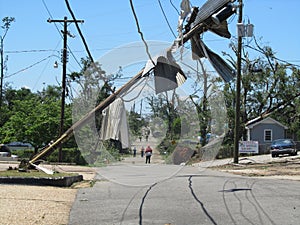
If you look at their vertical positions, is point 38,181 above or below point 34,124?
below

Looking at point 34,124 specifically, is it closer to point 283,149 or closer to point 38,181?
point 283,149

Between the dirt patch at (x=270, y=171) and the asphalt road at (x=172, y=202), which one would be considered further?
the dirt patch at (x=270, y=171)

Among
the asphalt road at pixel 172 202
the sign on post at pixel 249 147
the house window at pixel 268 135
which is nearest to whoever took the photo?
the asphalt road at pixel 172 202

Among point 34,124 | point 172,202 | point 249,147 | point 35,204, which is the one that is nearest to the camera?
point 35,204

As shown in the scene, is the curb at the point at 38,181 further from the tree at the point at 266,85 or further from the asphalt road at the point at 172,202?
the tree at the point at 266,85

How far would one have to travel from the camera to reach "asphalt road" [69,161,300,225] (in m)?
9.46

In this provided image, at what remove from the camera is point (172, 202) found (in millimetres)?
11812

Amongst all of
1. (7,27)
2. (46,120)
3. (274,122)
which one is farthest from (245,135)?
(7,27)

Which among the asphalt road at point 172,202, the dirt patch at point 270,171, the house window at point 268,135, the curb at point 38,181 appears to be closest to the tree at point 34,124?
the dirt patch at point 270,171

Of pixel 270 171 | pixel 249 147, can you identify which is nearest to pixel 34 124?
pixel 249 147

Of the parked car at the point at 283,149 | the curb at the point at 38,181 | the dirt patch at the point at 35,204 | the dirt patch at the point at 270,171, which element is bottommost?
the dirt patch at the point at 35,204

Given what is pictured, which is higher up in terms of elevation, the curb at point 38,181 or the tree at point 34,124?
the tree at point 34,124

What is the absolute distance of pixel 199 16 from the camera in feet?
30.1

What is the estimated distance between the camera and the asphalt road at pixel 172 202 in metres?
9.46
